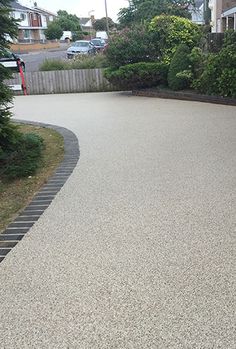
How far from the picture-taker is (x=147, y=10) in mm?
29016

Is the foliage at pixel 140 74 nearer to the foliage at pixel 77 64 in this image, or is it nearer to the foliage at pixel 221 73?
the foliage at pixel 221 73

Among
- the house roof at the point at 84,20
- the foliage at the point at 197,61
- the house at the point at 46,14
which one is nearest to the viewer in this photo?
the foliage at the point at 197,61

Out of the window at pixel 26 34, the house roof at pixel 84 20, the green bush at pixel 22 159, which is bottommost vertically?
the green bush at pixel 22 159

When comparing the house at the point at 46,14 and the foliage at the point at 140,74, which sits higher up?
the house at the point at 46,14

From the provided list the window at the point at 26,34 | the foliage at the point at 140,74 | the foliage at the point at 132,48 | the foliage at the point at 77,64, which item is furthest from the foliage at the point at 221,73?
the window at the point at 26,34

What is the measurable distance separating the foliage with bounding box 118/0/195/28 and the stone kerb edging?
14.7m

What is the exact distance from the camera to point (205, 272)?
2.84m

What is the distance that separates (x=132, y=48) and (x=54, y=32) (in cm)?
6298

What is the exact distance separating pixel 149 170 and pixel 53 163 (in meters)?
1.53

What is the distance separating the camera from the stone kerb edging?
10023mm

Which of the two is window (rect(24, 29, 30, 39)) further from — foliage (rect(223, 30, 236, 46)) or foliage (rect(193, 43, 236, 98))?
foliage (rect(193, 43, 236, 98))

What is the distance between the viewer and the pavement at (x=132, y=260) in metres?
2.31

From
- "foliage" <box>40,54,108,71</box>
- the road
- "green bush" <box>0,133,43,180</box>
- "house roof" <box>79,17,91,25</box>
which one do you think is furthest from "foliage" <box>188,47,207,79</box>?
"house roof" <box>79,17,91,25</box>

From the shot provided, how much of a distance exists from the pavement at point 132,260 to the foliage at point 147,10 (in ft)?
73.8
